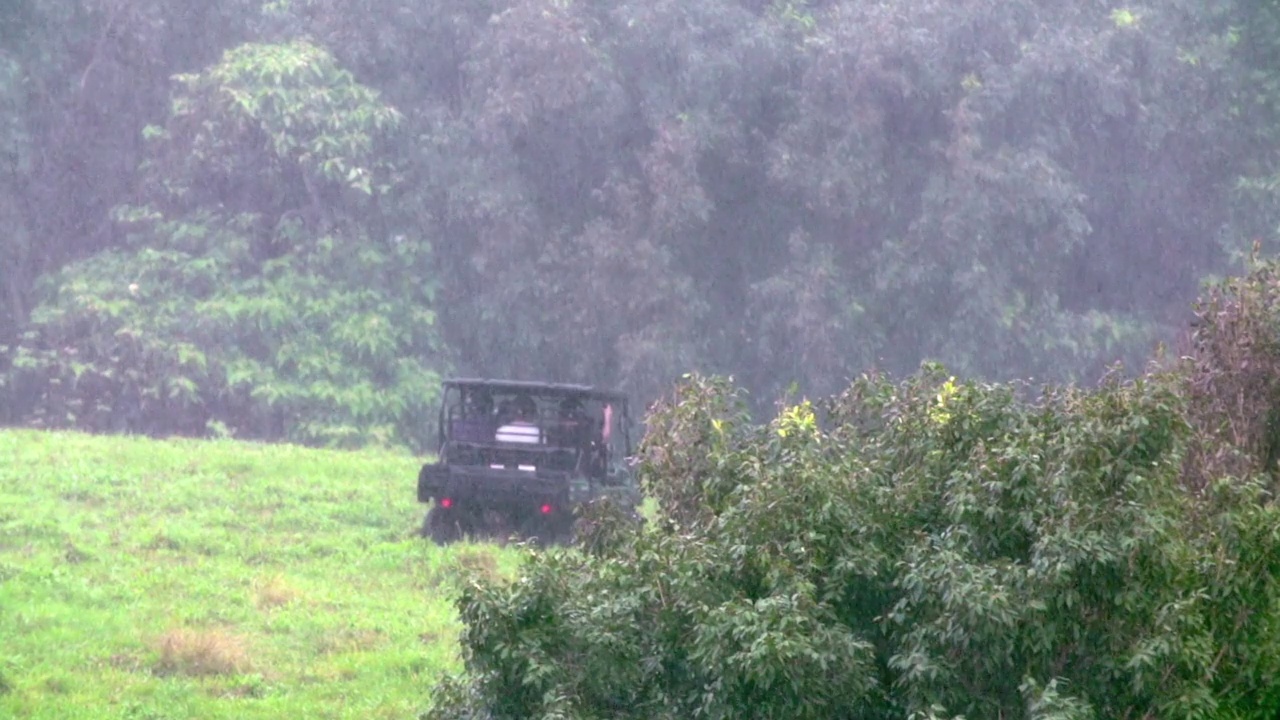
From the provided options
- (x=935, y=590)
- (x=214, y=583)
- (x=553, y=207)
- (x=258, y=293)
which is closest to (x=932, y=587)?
(x=935, y=590)

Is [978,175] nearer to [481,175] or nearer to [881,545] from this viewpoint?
[481,175]

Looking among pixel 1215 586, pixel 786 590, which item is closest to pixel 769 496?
pixel 786 590

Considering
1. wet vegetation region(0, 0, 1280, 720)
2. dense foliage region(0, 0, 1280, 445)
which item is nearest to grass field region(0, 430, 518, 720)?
wet vegetation region(0, 0, 1280, 720)

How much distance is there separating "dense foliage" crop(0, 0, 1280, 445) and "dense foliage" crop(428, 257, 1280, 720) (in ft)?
58.8

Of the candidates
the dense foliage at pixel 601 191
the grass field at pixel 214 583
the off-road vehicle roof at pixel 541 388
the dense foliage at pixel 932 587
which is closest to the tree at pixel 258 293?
the dense foliage at pixel 601 191

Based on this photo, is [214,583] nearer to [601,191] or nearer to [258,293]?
[258,293]

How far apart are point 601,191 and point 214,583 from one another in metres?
12.9

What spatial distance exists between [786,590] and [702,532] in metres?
0.70

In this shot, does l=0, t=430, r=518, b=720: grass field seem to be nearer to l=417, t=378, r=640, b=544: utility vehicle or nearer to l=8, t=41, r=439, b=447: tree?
l=417, t=378, r=640, b=544: utility vehicle

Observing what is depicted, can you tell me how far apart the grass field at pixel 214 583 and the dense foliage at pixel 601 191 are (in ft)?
18.6

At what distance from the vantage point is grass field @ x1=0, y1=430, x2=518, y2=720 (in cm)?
1007

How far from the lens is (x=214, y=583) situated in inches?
510

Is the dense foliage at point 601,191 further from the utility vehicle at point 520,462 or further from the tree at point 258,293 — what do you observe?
the utility vehicle at point 520,462

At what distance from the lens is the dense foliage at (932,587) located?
5.19 metres
